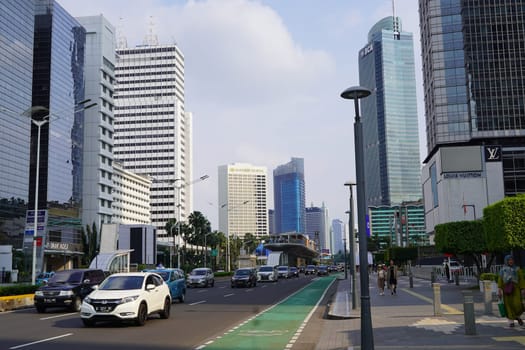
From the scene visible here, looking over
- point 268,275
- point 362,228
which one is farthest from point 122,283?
point 268,275

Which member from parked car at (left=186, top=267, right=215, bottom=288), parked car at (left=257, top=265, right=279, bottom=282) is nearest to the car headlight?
parked car at (left=186, top=267, right=215, bottom=288)

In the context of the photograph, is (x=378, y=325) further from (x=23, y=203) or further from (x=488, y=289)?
(x=23, y=203)

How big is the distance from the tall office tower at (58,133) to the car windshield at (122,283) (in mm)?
83696

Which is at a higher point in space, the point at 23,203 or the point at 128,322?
the point at 23,203

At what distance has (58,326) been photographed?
664 inches

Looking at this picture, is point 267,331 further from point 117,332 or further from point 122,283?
point 122,283

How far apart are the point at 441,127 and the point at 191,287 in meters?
64.5

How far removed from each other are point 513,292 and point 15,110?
93.4m

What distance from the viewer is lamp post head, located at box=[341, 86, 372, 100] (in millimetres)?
10805

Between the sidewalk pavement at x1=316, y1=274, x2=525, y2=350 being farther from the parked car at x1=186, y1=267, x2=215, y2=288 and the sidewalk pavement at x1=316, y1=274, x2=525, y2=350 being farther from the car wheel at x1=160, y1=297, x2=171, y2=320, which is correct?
the parked car at x1=186, y1=267, x2=215, y2=288

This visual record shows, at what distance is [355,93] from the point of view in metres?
10.9

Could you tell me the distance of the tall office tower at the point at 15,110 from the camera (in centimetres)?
9088

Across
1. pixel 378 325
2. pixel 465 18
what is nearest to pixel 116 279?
pixel 378 325

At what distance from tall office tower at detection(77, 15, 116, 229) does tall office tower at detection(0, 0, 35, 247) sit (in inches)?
608
